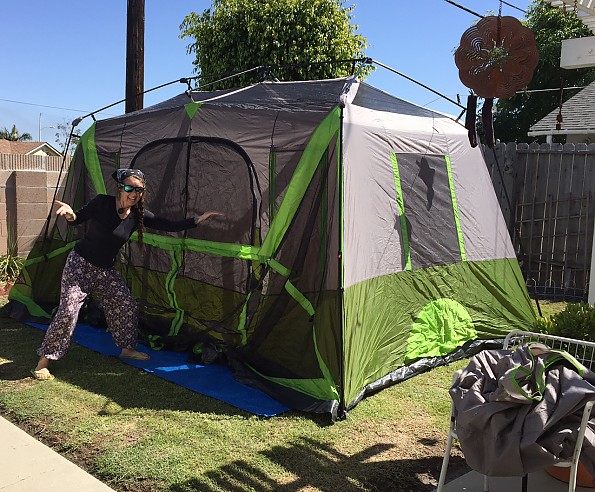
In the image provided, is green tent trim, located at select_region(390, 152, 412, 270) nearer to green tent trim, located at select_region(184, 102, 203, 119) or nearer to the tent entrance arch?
the tent entrance arch

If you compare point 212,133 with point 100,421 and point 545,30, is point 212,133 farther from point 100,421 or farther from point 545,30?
point 545,30

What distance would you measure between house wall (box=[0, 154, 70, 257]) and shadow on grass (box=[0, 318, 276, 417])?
8.95 feet

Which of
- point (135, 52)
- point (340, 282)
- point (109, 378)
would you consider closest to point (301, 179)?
point (340, 282)

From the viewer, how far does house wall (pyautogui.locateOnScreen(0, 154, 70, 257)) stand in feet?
24.3

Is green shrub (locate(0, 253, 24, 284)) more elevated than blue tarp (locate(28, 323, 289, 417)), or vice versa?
green shrub (locate(0, 253, 24, 284))

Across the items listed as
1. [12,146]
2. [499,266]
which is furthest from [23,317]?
[12,146]

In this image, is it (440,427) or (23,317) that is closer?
(440,427)

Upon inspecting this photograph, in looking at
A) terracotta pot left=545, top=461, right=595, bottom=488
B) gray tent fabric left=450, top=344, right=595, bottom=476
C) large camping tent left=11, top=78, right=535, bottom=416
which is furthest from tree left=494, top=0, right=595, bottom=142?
gray tent fabric left=450, top=344, right=595, bottom=476

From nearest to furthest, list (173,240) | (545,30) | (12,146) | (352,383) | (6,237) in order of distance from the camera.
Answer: (352,383) → (173,240) → (6,237) → (545,30) → (12,146)

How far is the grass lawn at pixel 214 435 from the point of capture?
295 centimetres

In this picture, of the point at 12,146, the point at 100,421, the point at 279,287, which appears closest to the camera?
the point at 100,421

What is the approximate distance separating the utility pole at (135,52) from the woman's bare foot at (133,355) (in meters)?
3.44

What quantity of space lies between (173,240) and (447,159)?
2.39 meters

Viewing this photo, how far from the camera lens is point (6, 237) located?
746 centimetres
